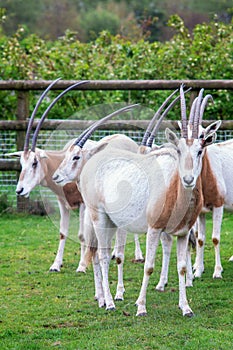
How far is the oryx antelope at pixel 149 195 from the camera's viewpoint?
5.98 meters

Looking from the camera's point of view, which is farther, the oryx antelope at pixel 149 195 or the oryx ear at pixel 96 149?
the oryx ear at pixel 96 149

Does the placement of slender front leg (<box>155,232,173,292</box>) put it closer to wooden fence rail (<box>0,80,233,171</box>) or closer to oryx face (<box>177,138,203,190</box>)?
oryx face (<box>177,138,203,190</box>)

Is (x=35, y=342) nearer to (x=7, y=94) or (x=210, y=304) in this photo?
(x=210, y=304)

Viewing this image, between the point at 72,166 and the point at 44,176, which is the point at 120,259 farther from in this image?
the point at 44,176

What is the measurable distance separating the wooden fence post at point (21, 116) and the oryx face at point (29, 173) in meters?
2.76

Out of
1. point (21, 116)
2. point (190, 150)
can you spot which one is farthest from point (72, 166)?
point (21, 116)

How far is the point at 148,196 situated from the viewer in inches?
246

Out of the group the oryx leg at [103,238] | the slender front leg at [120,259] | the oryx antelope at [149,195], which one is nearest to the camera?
the oryx antelope at [149,195]

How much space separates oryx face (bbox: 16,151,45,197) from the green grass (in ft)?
2.72

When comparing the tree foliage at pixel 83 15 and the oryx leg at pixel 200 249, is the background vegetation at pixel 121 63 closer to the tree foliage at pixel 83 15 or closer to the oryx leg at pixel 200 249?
the oryx leg at pixel 200 249

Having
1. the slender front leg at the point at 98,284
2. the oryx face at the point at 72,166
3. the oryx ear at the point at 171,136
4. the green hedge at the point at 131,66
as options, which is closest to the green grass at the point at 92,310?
the slender front leg at the point at 98,284

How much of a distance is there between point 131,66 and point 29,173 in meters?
4.66

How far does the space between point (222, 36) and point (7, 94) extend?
3737mm

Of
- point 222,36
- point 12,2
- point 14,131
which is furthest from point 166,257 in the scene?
point 12,2
